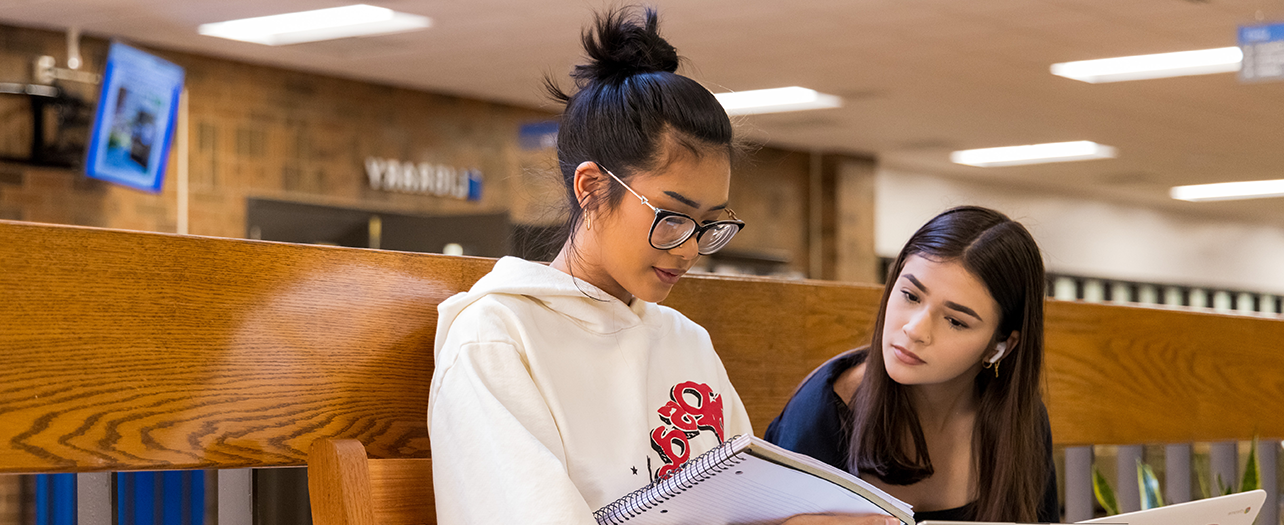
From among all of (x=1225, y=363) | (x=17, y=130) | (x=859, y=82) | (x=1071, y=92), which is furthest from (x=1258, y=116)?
(x=17, y=130)

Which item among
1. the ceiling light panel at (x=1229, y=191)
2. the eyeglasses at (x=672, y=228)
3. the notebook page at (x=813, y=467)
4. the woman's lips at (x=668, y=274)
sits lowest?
the notebook page at (x=813, y=467)

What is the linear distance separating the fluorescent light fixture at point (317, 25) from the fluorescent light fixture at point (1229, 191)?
36.5ft

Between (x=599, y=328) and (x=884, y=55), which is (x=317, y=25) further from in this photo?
(x=599, y=328)

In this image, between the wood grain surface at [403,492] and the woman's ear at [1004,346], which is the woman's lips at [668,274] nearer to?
the wood grain surface at [403,492]

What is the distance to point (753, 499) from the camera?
1.30 metres

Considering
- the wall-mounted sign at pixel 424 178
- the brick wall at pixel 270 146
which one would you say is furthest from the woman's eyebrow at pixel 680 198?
the wall-mounted sign at pixel 424 178

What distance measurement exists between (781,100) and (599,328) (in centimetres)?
919

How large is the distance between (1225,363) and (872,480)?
1442 mm

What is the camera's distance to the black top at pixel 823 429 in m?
1.89

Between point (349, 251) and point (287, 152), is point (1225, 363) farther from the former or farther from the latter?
point (287, 152)

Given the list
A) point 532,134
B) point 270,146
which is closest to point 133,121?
point 270,146

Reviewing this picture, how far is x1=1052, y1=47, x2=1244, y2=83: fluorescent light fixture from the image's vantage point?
8617mm

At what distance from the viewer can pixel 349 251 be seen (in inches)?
57.7

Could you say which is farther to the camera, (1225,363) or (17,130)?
(17,130)
